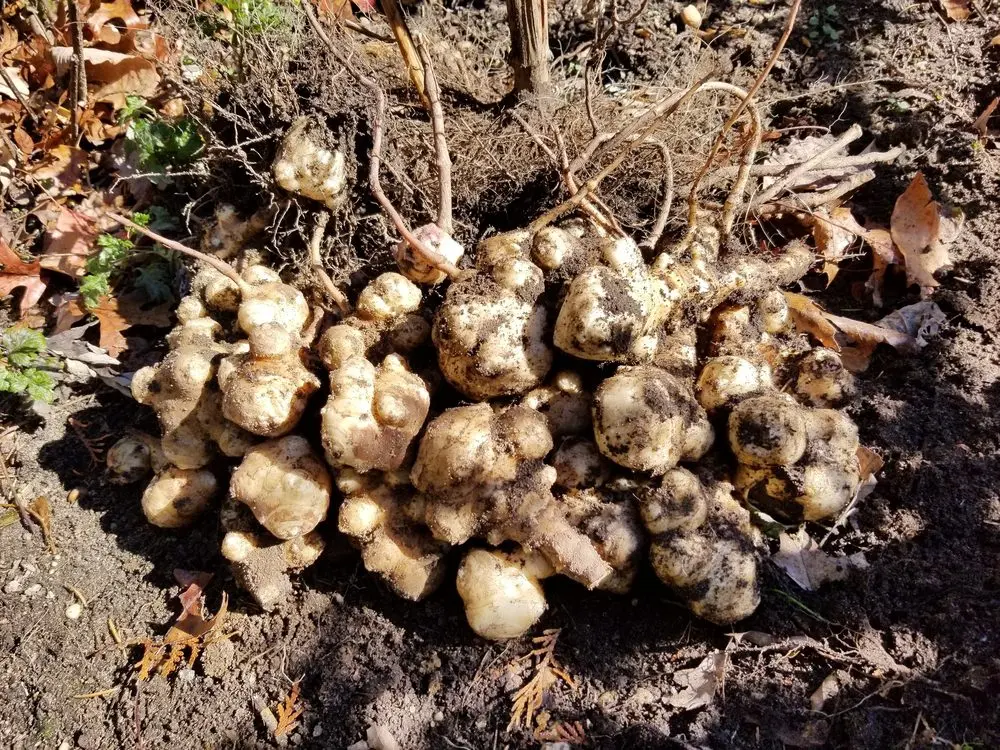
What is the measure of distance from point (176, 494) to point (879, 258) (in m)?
2.92

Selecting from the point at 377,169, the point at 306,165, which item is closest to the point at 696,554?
the point at 377,169

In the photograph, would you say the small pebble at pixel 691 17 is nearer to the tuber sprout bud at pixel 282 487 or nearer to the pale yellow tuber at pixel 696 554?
the pale yellow tuber at pixel 696 554

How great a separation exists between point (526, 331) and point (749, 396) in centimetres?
78

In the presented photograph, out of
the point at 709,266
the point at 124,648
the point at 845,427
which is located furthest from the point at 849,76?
the point at 124,648

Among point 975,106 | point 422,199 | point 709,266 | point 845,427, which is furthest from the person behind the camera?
point 975,106

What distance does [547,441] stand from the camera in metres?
2.13

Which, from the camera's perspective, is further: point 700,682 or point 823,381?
point 823,381

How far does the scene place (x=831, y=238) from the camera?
2.88 m

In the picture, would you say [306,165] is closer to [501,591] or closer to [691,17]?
[501,591]

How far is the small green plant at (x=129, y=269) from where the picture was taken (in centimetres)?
288

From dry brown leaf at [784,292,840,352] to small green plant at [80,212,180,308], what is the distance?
2565mm

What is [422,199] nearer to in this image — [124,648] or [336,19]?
[336,19]

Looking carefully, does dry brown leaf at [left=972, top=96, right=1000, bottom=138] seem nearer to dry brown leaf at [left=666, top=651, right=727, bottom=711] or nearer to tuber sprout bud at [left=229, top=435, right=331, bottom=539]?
dry brown leaf at [left=666, top=651, right=727, bottom=711]

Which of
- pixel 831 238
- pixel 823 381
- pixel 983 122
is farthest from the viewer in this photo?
pixel 983 122
